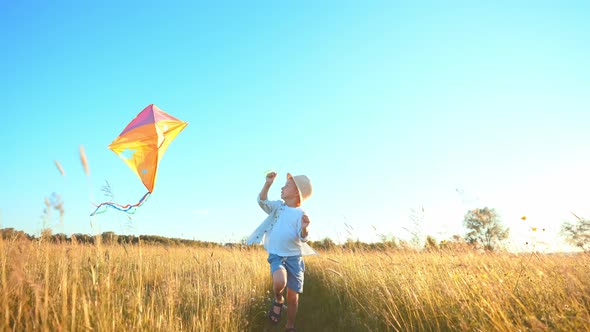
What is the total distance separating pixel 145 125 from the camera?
545 cm

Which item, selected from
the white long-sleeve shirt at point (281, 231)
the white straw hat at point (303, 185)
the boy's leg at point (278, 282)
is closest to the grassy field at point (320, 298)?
the boy's leg at point (278, 282)

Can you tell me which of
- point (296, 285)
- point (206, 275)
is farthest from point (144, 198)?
point (206, 275)

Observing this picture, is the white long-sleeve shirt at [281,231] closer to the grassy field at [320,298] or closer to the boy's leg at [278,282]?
the boy's leg at [278,282]

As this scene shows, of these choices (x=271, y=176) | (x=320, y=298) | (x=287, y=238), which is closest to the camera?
(x=287, y=238)

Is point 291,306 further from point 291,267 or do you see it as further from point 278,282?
point 291,267

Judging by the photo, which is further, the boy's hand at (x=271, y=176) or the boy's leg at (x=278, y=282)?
the boy's hand at (x=271, y=176)

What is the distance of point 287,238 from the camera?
532cm

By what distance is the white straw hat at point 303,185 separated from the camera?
19.0ft

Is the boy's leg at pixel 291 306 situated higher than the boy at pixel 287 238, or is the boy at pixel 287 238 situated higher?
the boy at pixel 287 238

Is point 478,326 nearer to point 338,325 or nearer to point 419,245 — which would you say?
point 338,325

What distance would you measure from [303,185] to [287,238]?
0.93 m

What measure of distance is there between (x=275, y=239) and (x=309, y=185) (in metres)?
1.05

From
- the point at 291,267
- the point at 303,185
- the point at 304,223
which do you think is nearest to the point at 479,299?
the point at 304,223

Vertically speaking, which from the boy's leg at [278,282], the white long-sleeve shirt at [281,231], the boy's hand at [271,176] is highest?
the boy's hand at [271,176]
